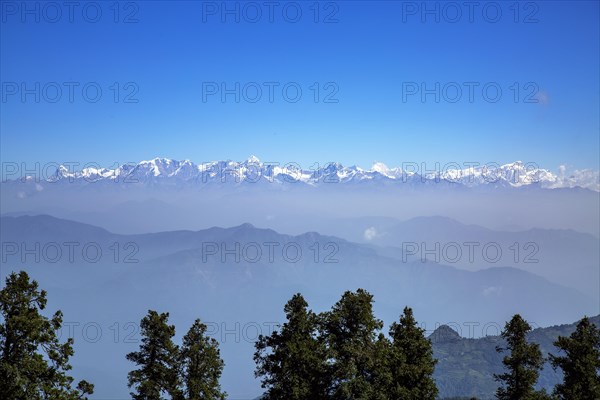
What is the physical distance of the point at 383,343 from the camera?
39875mm

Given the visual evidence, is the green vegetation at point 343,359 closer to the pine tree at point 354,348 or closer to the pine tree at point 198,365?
the pine tree at point 354,348

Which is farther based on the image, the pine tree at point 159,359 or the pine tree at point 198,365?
the pine tree at point 198,365

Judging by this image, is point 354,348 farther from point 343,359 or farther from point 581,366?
point 581,366

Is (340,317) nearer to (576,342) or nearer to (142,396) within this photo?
(142,396)

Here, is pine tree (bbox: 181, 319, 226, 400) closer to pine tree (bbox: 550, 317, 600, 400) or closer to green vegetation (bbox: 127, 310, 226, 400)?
green vegetation (bbox: 127, 310, 226, 400)

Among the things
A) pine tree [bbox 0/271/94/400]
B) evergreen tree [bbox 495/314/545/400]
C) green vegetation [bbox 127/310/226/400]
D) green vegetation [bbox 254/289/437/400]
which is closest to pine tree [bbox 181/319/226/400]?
green vegetation [bbox 127/310/226/400]

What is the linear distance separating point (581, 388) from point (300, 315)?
25.0 m

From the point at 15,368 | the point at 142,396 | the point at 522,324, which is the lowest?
the point at 142,396

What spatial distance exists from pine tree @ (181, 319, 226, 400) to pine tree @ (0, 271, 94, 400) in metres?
9.48

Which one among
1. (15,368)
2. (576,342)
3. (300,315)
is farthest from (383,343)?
(15,368)

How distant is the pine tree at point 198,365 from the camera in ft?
133

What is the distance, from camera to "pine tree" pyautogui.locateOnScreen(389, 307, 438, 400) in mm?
40156

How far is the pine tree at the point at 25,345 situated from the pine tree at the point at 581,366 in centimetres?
3966

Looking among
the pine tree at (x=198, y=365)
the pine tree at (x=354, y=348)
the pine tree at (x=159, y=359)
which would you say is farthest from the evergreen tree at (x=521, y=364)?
the pine tree at (x=159, y=359)
